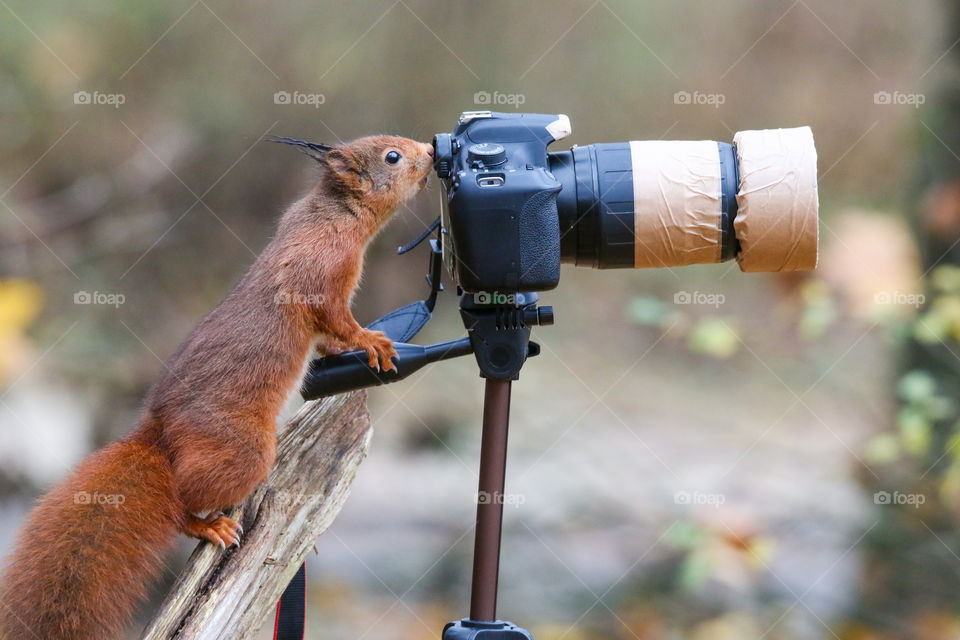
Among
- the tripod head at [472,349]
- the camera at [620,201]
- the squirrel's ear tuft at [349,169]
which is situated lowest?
→ the tripod head at [472,349]

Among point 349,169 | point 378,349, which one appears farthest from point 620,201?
point 349,169

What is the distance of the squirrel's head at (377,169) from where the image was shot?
197cm

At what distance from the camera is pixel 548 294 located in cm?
389

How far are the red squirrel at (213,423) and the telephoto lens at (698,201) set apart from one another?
0.46m

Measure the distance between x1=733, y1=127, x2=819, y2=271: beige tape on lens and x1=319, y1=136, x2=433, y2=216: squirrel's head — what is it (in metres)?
0.71

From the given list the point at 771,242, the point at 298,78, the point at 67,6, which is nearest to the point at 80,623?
the point at 771,242

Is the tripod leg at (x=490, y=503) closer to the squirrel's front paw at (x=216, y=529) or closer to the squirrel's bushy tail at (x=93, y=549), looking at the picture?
the squirrel's front paw at (x=216, y=529)

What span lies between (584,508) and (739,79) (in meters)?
1.94

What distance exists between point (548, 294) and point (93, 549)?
257 centimetres

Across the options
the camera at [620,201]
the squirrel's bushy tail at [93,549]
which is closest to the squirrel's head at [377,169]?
the camera at [620,201]

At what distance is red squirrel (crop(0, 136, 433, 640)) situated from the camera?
59.4 inches

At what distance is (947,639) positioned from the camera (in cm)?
322

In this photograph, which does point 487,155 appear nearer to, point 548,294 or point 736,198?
point 736,198

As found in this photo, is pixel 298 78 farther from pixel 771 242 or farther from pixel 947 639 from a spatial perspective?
pixel 947 639
